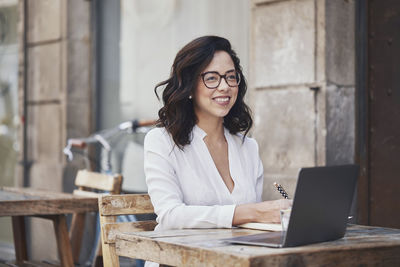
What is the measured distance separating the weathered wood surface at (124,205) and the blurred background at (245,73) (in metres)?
1.78

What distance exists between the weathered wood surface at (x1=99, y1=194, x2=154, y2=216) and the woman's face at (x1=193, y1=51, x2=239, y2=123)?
0.50 meters

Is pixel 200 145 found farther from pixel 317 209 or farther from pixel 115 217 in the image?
pixel 317 209

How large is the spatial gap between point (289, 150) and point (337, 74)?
1.94 ft

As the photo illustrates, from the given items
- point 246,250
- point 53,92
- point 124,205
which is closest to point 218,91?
point 124,205

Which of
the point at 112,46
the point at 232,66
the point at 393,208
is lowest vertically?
the point at 393,208

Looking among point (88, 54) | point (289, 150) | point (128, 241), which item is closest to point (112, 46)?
point (88, 54)

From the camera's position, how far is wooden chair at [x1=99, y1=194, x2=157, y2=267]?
311 centimetres

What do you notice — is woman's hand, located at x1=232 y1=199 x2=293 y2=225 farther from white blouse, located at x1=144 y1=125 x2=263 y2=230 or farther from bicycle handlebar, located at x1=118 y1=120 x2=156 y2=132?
bicycle handlebar, located at x1=118 y1=120 x2=156 y2=132

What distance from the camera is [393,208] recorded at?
4.80m

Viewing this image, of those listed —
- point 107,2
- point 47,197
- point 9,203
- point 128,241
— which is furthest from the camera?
point 107,2

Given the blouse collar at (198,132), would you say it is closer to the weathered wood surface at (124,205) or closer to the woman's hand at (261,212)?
the weathered wood surface at (124,205)

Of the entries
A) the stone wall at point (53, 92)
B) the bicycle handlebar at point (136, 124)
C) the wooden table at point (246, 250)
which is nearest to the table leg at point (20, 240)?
the bicycle handlebar at point (136, 124)

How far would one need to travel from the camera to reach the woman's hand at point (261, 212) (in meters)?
2.81

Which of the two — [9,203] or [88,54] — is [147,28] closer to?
[88,54]
